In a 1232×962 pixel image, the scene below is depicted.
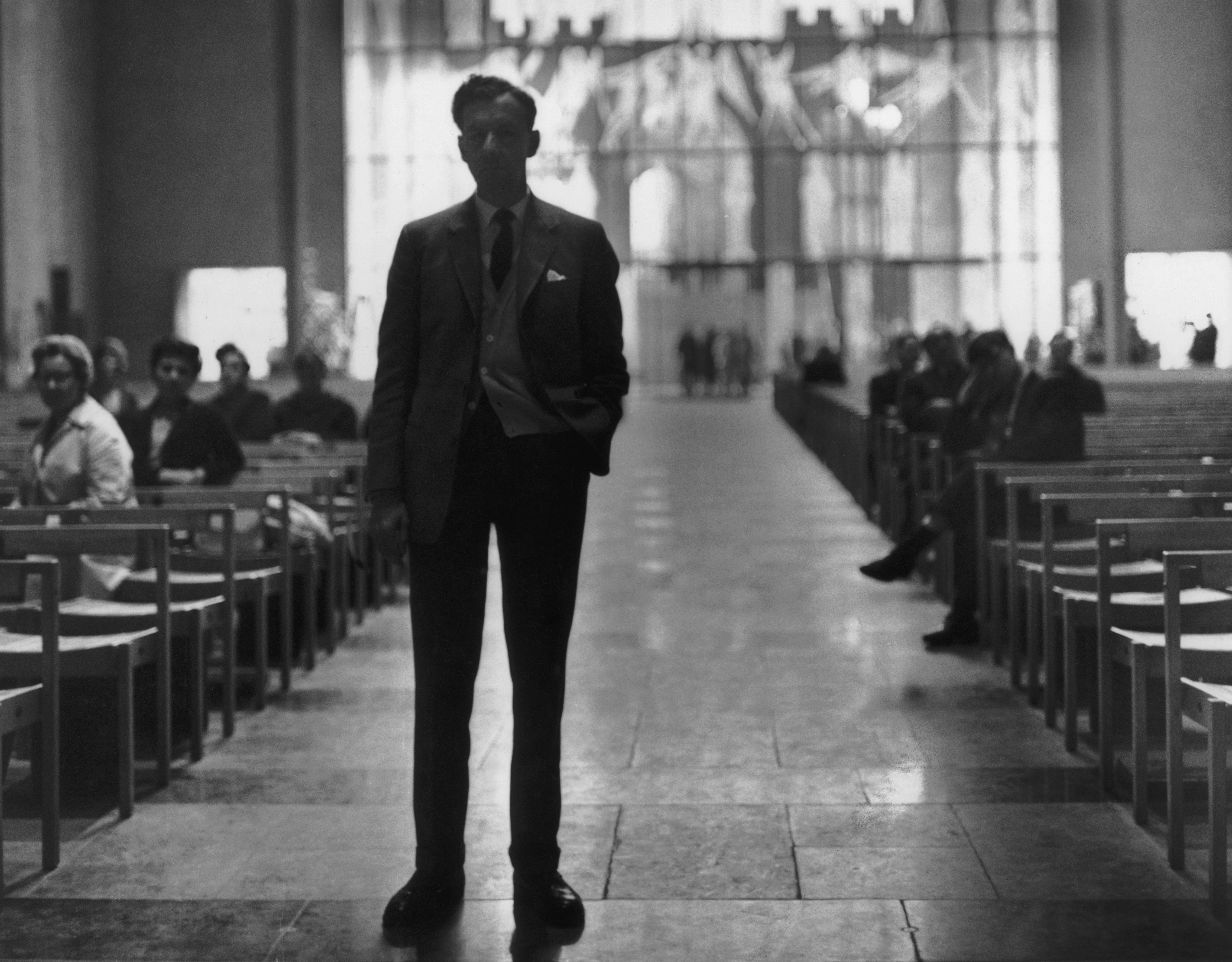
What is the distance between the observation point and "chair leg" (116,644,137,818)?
5.11m

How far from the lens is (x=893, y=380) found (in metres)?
14.6

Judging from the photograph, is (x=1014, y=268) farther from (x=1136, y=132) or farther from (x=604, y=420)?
(x=604, y=420)

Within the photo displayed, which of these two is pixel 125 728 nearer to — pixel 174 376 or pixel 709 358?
pixel 174 376

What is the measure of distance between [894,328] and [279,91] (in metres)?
12.4

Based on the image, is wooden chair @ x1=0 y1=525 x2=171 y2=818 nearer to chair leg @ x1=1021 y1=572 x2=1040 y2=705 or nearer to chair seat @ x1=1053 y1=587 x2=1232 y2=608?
chair seat @ x1=1053 y1=587 x2=1232 y2=608

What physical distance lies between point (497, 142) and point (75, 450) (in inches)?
112

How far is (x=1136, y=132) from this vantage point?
3262 cm

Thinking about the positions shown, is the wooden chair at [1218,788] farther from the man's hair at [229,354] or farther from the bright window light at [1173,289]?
the bright window light at [1173,289]

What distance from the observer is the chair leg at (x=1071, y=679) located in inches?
231

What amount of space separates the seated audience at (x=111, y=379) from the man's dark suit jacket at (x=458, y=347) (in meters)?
6.63

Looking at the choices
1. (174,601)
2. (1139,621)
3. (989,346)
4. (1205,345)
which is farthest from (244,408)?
(1205,345)

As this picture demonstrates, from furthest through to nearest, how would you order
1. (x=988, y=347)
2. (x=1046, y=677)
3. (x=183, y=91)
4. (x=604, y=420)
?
(x=183, y=91), (x=988, y=347), (x=1046, y=677), (x=604, y=420)

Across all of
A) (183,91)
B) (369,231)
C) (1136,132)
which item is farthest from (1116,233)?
(183,91)

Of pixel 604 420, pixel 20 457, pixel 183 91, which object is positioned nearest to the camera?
pixel 604 420
